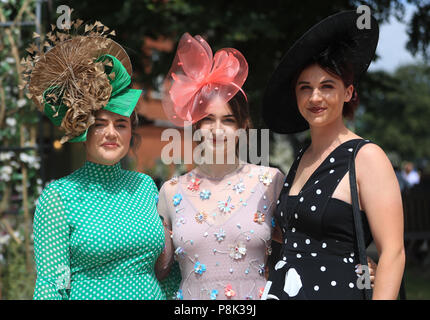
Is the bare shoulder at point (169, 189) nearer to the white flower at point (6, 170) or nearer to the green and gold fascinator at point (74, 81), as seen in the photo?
the green and gold fascinator at point (74, 81)

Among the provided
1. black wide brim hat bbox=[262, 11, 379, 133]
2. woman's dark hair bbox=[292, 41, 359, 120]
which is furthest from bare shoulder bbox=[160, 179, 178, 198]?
woman's dark hair bbox=[292, 41, 359, 120]

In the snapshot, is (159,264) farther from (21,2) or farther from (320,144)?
(21,2)

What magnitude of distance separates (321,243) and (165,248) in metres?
0.86

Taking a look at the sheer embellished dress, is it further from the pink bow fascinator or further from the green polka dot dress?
the pink bow fascinator

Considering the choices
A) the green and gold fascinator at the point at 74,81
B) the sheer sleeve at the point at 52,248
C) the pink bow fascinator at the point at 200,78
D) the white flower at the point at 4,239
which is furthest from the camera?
the white flower at the point at 4,239

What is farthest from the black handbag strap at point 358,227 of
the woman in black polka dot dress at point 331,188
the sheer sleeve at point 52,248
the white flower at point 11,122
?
the white flower at point 11,122

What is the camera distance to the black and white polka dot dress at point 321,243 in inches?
83.0

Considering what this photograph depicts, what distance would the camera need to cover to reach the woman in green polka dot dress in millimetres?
2273

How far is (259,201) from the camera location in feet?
8.52

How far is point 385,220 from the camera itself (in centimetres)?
202

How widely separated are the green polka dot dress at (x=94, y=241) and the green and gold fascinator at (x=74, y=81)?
0.84 feet

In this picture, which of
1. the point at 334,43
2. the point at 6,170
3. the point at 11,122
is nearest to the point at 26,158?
the point at 6,170
